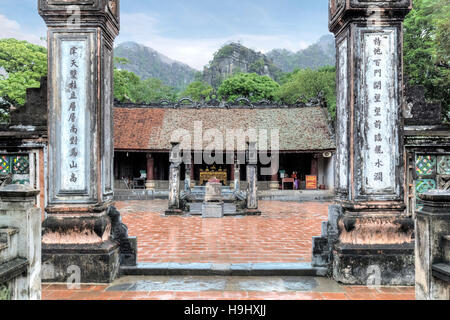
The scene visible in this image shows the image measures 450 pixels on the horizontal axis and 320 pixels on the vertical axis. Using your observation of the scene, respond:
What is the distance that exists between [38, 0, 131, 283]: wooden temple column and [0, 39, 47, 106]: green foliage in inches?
633

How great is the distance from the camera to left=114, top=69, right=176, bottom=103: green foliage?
87.5 feet

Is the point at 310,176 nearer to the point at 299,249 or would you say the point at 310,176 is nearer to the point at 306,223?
the point at 306,223

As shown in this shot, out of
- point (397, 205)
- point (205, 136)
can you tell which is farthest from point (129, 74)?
point (397, 205)

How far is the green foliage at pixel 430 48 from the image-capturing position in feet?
45.0

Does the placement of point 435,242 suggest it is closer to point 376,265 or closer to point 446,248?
point 446,248

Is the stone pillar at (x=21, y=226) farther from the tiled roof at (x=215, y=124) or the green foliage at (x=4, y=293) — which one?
the tiled roof at (x=215, y=124)

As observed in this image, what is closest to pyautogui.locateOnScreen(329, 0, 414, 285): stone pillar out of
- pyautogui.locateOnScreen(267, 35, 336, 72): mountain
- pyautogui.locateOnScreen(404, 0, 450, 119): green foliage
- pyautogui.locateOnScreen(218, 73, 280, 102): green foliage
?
pyautogui.locateOnScreen(404, 0, 450, 119): green foliage

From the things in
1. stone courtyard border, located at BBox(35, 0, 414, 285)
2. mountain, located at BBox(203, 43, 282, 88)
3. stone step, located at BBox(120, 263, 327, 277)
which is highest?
mountain, located at BBox(203, 43, 282, 88)

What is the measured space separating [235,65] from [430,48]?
43.5 meters

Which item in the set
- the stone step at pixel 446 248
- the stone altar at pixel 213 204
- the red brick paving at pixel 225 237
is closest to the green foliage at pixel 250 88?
the stone altar at pixel 213 204

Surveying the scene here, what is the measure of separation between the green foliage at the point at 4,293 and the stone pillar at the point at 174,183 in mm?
9105

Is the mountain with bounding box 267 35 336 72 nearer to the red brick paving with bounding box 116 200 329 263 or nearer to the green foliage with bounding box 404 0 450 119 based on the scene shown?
the green foliage with bounding box 404 0 450 119

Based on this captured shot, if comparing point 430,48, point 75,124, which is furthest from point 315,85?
point 75,124

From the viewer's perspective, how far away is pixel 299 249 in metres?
6.25
